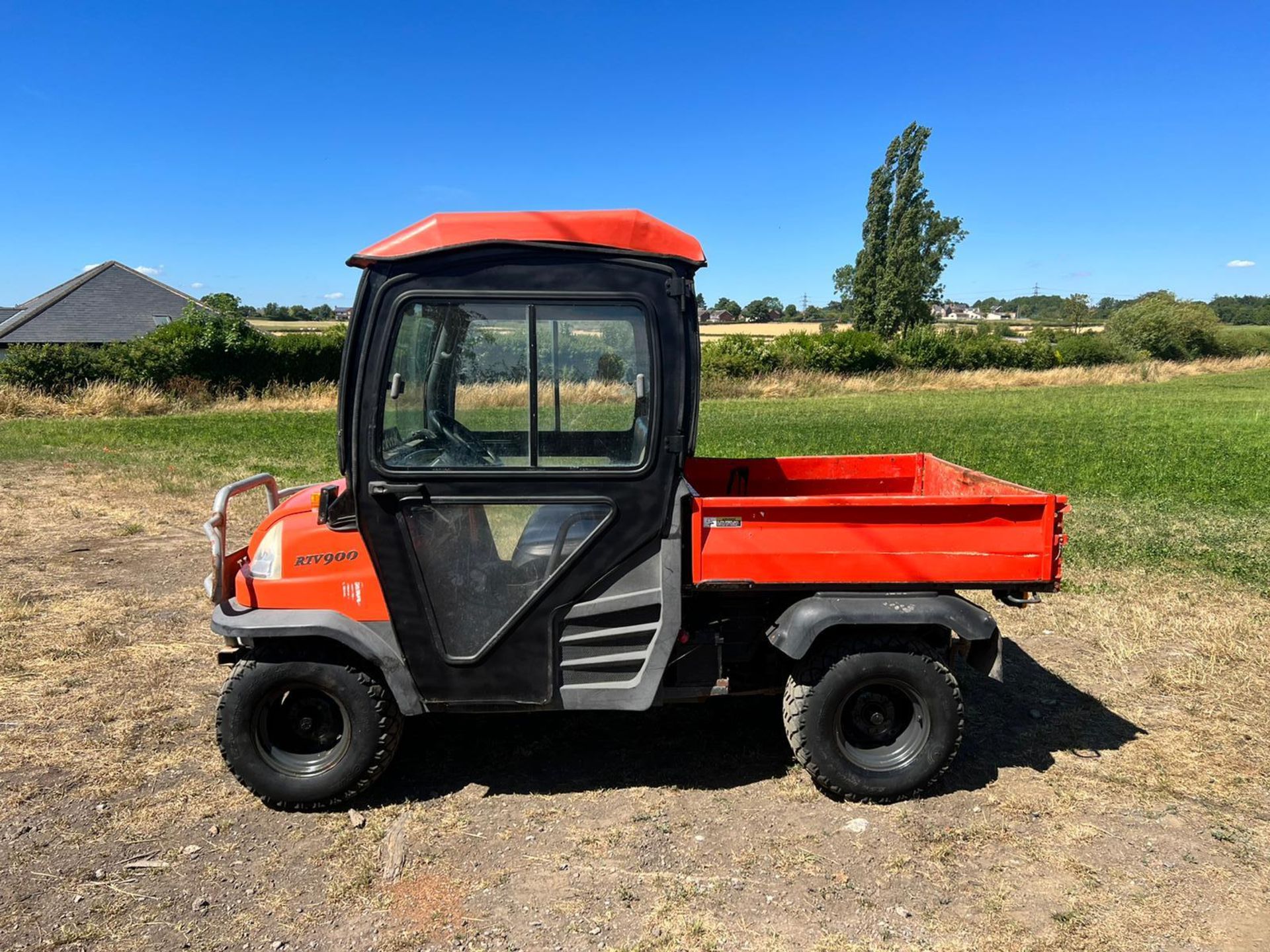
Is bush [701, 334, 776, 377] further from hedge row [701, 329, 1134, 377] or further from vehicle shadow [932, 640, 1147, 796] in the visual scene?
vehicle shadow [932, 640, 1147, 796]

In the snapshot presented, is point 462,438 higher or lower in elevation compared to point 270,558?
higher

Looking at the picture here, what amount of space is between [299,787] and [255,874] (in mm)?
405

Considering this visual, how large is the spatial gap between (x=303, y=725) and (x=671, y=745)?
5.48 ft

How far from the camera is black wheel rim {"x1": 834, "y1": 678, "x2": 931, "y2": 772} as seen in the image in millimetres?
3592

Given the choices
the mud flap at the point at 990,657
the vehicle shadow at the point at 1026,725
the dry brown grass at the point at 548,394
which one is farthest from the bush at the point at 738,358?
the dry brown grass at the point at 548,394

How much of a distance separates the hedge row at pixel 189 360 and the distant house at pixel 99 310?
12.6 m

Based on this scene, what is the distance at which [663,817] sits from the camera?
3508 mm

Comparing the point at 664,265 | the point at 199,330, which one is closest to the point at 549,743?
the point at 664,265

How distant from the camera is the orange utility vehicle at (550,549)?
10.7 ft

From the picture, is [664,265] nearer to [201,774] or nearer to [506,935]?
[506,935]

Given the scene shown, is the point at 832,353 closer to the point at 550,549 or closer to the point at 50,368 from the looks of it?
the point at 50,368

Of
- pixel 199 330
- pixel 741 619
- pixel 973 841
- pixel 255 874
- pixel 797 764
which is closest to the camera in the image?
pixel 255 874

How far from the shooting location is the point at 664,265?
3.27m

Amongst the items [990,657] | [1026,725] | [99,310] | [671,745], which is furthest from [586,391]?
[99,310]
